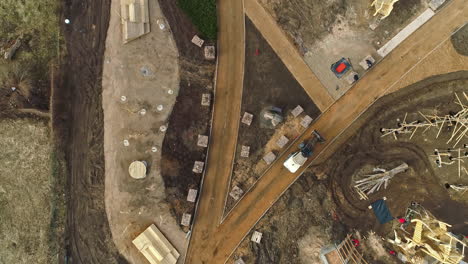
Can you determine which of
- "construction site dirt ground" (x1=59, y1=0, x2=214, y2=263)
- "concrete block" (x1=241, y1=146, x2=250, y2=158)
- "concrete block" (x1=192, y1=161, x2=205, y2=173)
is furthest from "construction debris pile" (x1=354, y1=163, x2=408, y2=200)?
"construction site dirt ground" (x1=59, y1=0, x2=214, y2=263)

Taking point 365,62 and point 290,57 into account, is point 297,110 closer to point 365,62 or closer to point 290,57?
point 290,57

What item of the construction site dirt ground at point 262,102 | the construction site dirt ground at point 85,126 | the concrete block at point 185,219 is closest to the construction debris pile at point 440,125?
the construction site dirt ground at point 262,102

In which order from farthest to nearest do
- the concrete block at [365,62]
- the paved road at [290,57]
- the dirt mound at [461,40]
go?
the paved road at [290,57] → the dirt mound at [461,40] → the concrete block at [365,62]

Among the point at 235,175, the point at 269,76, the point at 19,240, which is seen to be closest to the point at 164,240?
the point at 235,175

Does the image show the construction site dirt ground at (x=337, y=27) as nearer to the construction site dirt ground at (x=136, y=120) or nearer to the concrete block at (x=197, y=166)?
the construction site dirt ground at (x=136, y=120)

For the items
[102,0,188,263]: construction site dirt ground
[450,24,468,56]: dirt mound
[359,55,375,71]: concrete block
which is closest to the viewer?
[102,0,188,263]: construction site dirt ground

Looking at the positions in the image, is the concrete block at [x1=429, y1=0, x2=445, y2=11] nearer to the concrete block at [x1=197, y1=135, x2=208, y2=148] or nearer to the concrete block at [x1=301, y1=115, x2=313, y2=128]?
the concrete block at [x1=301, y1=115, x2=313, y2=128]

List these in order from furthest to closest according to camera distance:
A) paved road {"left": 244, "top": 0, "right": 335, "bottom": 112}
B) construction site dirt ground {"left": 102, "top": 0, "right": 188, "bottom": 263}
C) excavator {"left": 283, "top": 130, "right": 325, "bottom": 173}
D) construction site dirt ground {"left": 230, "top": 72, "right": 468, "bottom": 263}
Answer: paved road {"left": 244, "top": 0, "right": 335, "bottom": 112}, construction site dirt ground {"left": 230, "top": 72, "right": 468, "bottom": 263}, construction site dirt ground {"left": 102, "top": 0, "right": 188, "bottom": 263}, excavator {"left": 283, "top": 130, "right": 325, "bottom": 173}
